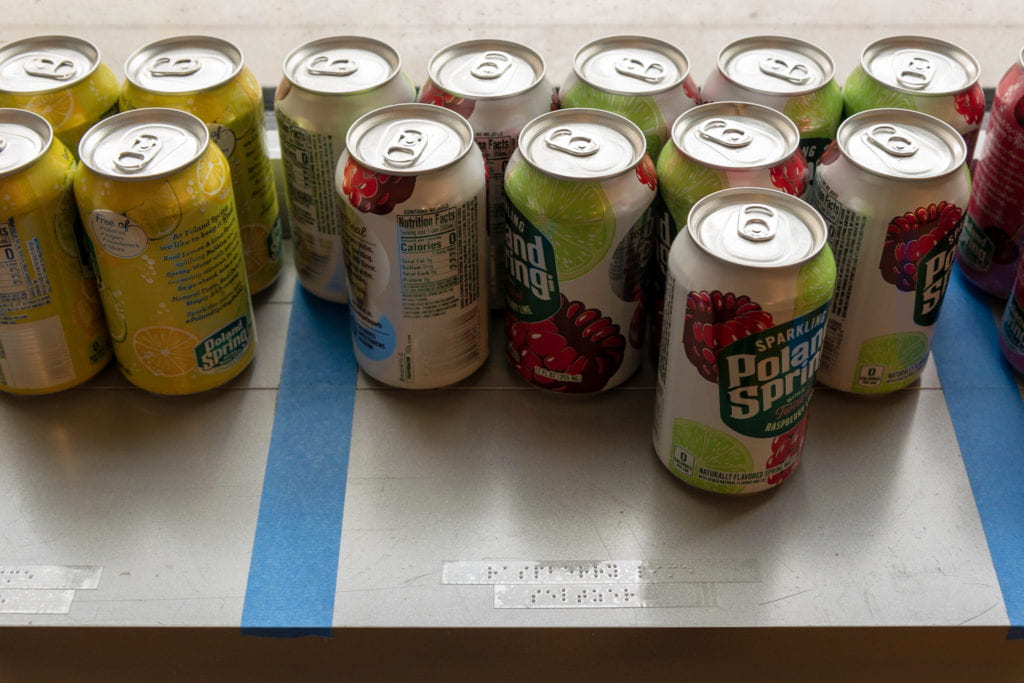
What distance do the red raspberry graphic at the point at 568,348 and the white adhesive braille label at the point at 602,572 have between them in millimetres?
254

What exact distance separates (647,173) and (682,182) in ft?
0.13

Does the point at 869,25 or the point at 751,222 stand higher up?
the point at 751,222

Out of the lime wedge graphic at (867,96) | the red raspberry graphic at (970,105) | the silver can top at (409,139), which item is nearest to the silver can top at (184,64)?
the silver can top at (409,139)

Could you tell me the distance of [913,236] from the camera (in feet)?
4.13

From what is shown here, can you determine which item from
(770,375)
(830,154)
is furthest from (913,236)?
(770,375)

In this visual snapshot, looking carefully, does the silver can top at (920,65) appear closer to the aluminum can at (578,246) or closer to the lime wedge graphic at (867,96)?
the lime wedge graphic at (867,96)

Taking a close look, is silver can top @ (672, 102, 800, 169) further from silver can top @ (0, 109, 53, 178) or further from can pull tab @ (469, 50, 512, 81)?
silver can top @ (0, 109, 53, 178)

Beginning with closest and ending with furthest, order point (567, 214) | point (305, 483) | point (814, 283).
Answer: point (814, 283) < point (567, 214) < point (305, 483)

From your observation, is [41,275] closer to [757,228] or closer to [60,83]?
[60,83]

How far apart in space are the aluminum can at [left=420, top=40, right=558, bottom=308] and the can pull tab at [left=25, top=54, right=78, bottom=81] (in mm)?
450

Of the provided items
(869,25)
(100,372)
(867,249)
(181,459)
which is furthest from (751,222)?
(869,25)
